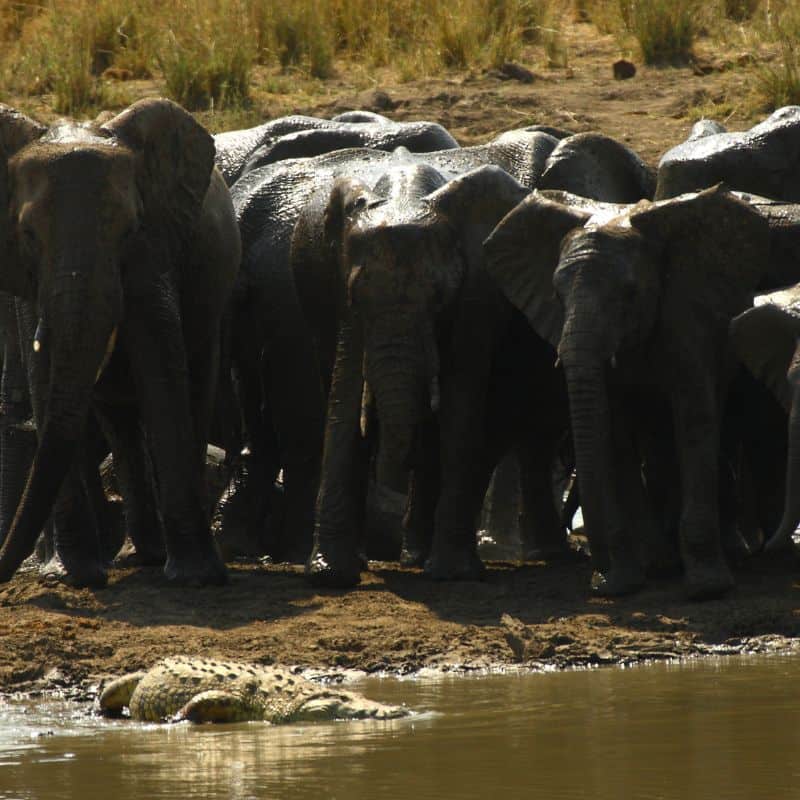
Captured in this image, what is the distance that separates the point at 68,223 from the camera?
33.9 feet

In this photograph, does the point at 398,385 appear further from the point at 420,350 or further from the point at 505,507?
the point at 505,507

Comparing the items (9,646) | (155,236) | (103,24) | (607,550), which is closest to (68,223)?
(155,236)

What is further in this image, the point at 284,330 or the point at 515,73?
the point at 515,73

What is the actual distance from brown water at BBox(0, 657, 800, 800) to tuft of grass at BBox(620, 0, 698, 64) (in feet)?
36.3

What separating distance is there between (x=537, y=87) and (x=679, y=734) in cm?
1187

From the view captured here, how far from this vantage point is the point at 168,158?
37.3ft

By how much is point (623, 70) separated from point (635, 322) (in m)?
8.97

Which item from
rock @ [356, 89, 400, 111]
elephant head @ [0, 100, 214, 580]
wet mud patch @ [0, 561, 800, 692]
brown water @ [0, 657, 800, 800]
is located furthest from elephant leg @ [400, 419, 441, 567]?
rock @ [356, 89, 400, 111]

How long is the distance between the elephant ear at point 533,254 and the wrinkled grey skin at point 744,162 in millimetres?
1701

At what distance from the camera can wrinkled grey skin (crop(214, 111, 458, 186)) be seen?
48.2ft

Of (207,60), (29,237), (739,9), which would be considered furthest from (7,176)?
(739,9)

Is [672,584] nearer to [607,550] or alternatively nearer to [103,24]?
[607,550]

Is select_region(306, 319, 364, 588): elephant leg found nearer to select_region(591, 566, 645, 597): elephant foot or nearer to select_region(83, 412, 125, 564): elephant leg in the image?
select_region(591, 566, 645, 597): elephant foot

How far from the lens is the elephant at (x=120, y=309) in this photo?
34.1ft
